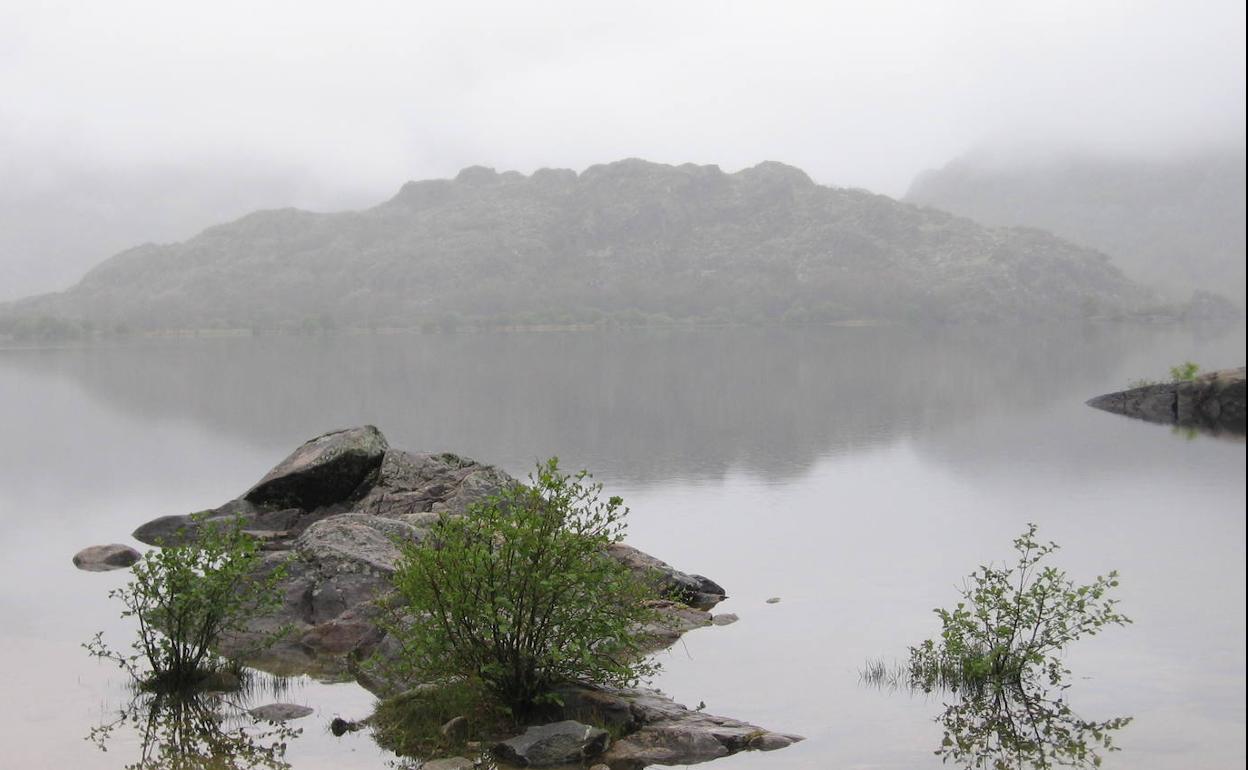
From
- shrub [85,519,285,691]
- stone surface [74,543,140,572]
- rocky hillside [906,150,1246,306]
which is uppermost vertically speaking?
rocky hillside [906,150,1246,306]

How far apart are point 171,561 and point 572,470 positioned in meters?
18.6

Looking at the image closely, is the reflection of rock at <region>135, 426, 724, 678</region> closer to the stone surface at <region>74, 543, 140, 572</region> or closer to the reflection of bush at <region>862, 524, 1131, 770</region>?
the stone surface at <region>74, 543, 140, 572</region>

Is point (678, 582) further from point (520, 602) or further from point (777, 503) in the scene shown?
point (777, 503)

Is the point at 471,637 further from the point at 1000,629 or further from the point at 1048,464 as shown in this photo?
the point at 1048,464

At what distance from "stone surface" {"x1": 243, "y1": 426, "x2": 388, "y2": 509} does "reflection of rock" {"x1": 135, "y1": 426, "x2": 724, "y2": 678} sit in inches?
0.7

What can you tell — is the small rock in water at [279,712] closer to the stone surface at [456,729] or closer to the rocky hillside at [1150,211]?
the stone surface at [456,729]

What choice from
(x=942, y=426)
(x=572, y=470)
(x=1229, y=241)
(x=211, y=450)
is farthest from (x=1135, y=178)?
(x=211, y=450)

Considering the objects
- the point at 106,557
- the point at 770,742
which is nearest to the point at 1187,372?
the point at 770,742

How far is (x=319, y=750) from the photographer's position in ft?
32.5

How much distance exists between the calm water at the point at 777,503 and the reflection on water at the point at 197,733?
0.17m

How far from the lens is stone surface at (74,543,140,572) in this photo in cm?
1833

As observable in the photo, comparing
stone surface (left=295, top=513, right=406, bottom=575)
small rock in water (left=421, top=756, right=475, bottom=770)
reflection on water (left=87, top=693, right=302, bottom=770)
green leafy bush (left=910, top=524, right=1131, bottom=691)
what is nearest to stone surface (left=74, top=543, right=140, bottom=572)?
stone surface (left=295, top=513, right=406, bottom=575)

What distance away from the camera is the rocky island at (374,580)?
382 inches

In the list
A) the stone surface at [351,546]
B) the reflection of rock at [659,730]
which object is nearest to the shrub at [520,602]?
the reflection of rock at [659,730]
